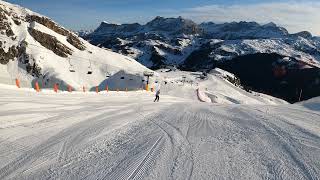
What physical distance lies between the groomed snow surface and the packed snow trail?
2 centimetres

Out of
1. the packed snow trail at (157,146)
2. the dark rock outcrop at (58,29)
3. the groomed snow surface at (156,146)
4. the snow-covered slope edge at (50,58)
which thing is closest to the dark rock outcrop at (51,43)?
the snow-covered slope edge at (50,58)

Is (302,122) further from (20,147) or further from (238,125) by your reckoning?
(20,147)

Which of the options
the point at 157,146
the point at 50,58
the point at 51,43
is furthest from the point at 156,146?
the point at 51,43

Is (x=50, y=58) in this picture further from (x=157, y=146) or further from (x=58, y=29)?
(x=157, y=146)

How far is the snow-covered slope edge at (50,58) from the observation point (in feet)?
415

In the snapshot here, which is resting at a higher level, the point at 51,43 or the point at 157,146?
the point at 51,43

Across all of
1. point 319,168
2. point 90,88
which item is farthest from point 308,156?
point 90,88

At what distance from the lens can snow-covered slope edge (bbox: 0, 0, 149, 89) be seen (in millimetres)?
126625

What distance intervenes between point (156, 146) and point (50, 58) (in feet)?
434

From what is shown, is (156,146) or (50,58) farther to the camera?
(50,58)

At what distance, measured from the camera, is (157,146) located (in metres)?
11.3

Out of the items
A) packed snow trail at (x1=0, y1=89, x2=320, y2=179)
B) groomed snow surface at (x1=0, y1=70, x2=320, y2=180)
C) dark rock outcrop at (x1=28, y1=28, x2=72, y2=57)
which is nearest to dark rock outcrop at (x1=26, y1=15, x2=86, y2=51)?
dark rock outcrop at (x1=28, y1=28, x2=72, y2=57)

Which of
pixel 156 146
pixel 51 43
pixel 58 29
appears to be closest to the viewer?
pixel 156 146

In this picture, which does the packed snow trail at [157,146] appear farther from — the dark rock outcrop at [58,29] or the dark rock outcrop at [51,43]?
the dark rock outcrop at [58,29]
